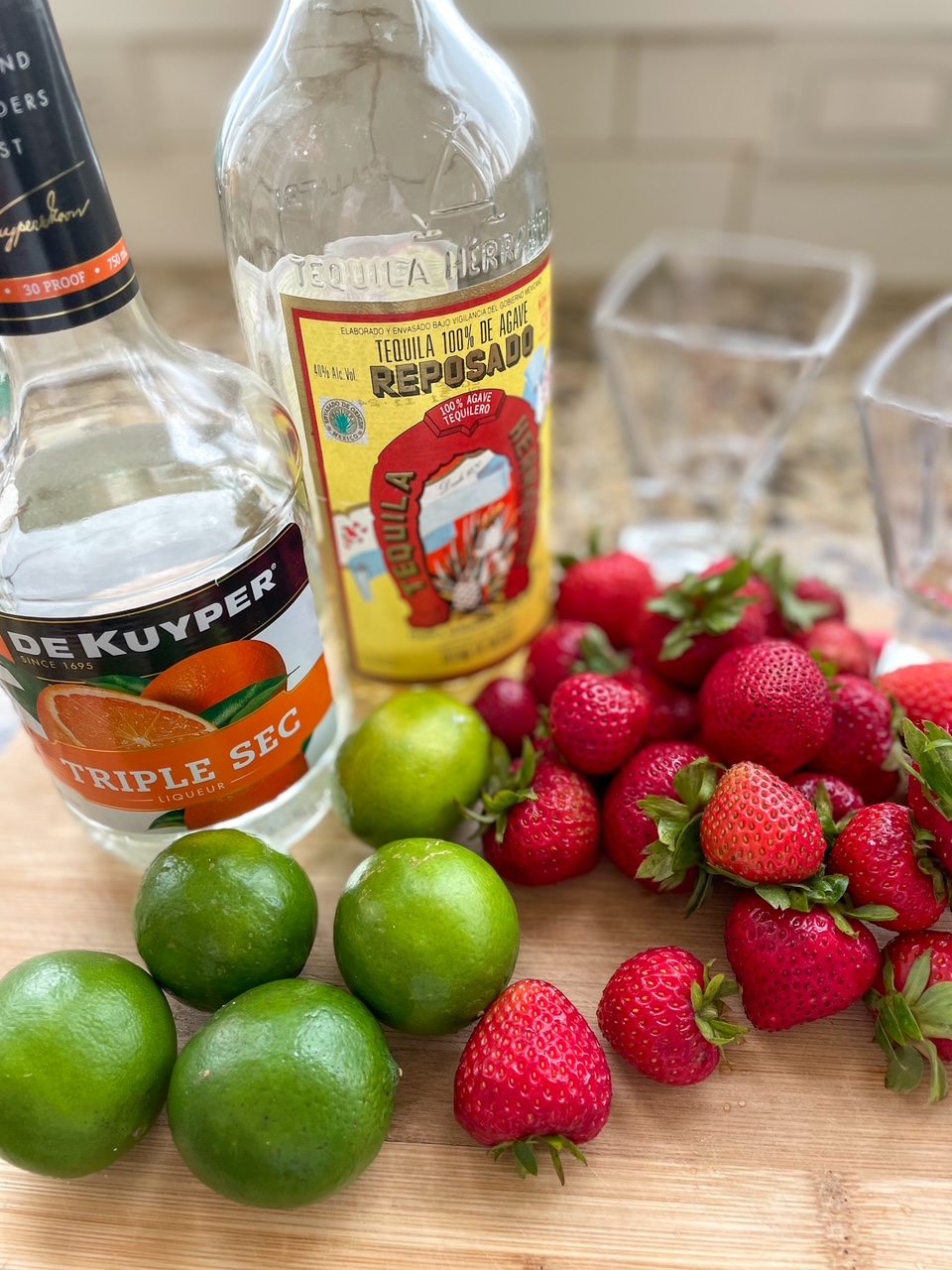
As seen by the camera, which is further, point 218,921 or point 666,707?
point 666,707

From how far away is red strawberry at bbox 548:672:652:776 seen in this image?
72 centimetres

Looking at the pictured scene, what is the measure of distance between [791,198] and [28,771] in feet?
3.90

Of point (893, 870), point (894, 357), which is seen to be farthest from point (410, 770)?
point (894, 357)

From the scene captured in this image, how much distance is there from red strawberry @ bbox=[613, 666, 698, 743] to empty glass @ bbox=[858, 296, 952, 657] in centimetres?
29

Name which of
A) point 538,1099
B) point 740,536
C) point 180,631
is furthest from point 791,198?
point 538,1099

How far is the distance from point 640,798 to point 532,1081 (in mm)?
204

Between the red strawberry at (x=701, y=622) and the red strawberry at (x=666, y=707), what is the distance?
12 millimetres

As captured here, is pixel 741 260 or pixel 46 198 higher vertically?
pixel 46 198

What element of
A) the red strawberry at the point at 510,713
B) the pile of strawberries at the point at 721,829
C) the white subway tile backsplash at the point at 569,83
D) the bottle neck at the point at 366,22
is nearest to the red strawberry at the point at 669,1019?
the pile of strawberries at the point at 721,829

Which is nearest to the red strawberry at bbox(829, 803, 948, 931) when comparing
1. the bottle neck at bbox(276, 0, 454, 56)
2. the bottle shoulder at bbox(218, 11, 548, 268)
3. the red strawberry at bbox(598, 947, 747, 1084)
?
the red strawberry at bbox(598, 947, 747, 1084)

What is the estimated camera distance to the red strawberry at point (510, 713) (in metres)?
0.81

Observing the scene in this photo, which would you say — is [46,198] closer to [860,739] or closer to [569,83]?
[860,739]

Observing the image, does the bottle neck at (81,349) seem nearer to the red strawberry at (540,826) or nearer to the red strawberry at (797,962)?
the red strawberry at (540,826)

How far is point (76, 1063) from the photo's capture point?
1.79 ft
